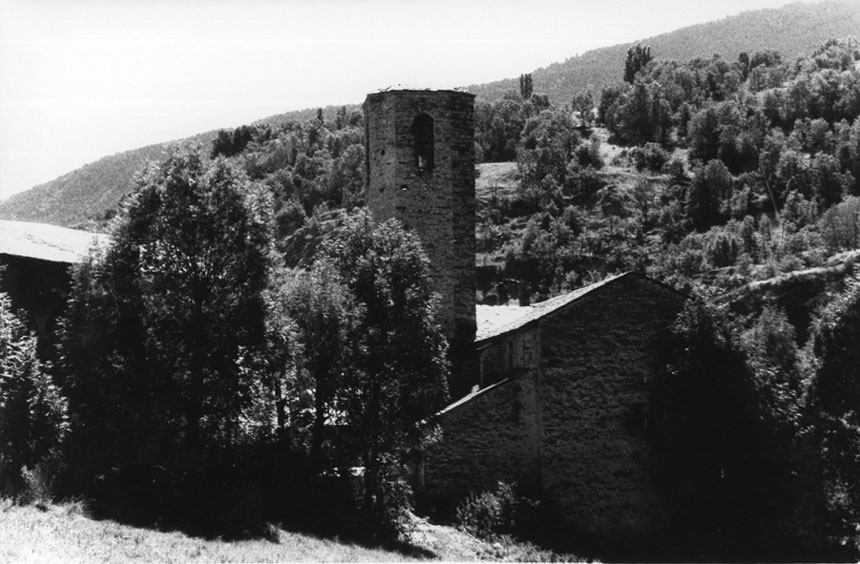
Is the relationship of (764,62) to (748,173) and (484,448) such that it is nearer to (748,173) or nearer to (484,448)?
(748,173)

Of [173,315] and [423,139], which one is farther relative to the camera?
[423,139]

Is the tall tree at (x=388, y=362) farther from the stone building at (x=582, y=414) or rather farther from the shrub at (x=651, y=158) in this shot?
the shrub at (x=651, y=158)

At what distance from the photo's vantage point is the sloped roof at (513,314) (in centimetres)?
2744

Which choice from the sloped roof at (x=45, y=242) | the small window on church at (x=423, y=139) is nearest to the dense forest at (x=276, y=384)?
the sloped roof at (x=45, y=242)

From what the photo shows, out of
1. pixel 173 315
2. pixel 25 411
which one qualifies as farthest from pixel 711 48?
pixel 25 411

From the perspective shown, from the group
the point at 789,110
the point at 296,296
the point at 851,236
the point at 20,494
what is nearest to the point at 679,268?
the point at 851,236

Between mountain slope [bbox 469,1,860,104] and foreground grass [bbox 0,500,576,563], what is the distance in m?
164

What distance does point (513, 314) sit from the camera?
3397cm

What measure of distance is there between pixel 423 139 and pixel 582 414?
34.2ft

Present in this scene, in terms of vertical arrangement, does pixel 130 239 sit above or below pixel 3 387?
above

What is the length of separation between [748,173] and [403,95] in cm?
9868

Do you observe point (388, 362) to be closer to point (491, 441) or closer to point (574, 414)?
point (491, 441)

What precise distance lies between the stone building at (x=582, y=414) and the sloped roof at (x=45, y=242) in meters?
11.4

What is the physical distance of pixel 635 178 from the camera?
123250 mm
